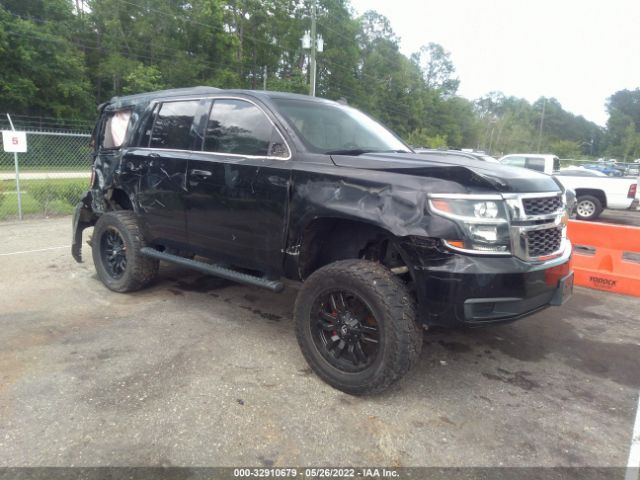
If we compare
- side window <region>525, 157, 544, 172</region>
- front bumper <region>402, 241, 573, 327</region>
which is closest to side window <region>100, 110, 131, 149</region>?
front bumper <region>402, 241, 573, 327</region>

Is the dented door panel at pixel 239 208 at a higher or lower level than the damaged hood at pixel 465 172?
lower

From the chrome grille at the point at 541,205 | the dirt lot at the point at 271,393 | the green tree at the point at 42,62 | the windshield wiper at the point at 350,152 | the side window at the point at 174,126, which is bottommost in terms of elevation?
the dirt lot at the point at 271,393

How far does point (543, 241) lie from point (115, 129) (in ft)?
14.5

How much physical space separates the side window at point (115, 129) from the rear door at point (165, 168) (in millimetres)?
416

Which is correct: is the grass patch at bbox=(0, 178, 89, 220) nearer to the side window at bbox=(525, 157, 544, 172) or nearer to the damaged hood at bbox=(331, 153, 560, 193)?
the damaged hood at bbox=(331, 153, 560, 193)

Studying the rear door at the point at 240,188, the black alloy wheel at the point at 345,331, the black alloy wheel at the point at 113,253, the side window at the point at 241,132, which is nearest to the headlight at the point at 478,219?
the black alloy wheel at the point at 345,331

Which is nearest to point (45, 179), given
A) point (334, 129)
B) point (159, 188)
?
point (159, 188)

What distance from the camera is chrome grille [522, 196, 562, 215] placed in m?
2.84

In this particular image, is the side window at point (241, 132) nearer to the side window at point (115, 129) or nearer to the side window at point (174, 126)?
the side window at point (174, 126)

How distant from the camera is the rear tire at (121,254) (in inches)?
184

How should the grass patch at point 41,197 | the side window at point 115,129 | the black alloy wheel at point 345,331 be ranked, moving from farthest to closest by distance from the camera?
the grass patch at point 41,197 → the side window at point 115,129 → the black alloy wheel at point 345,331

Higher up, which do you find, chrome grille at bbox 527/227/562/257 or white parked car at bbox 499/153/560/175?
white parked car at bbox 499/153/560/175

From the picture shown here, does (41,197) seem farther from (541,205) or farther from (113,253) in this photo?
(541,205)

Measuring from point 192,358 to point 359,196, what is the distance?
178 centimetres
